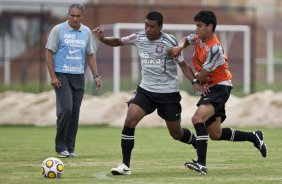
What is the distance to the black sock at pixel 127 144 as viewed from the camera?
41.6ft

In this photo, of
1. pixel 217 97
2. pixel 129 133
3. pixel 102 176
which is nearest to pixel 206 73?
pixel 217 97

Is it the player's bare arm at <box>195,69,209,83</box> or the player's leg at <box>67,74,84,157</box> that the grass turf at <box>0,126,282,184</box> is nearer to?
the player's leg at <box>67,74,84,157</box>

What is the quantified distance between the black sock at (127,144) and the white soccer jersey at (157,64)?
2.30ft

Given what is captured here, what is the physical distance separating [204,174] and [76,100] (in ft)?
13.6

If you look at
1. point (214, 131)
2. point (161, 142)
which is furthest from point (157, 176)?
point (161, 142)

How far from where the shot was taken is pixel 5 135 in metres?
22.7

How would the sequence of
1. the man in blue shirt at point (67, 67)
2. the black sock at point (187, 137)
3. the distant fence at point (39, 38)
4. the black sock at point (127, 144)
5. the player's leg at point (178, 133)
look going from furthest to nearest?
the distant fence at point (39, 38) → the man in blue shirt at point (67, 67) → the black sock at point (187, 137) → the player's leg at point (178, 133) → the black sock at point (127, 144)

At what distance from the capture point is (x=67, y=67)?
15758 millimetres

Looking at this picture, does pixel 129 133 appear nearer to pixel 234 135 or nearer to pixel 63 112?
pixel 234 135

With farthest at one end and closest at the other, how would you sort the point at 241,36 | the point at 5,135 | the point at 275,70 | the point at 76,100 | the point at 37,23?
the point at 275,70 → the point at 241,36 → the point at 37,23 → the point at 5,135 → the point at 76,100

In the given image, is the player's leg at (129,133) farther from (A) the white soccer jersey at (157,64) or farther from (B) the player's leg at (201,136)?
(B) the player's leg at (201,136)

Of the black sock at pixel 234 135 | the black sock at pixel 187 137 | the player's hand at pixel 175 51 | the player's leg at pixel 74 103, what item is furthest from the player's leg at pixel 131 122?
the player's leg at pixel 74 103

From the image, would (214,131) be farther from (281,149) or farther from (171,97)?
(281,149)

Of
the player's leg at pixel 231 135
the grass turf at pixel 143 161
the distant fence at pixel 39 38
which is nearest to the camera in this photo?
the grass turf at pixel 143 161
